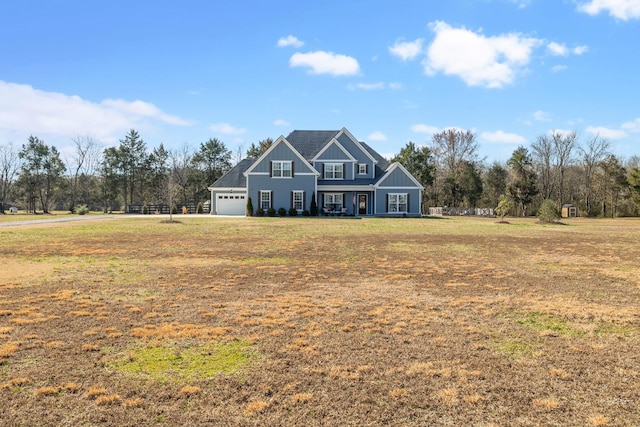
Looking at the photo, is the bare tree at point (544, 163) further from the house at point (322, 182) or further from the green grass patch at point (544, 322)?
the green grass patch at point (544, 322)

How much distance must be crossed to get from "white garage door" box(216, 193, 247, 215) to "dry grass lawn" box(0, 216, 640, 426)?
102 ft

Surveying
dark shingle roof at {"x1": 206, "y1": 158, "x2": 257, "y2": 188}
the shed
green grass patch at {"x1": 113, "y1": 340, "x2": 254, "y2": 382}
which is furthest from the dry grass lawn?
the shed

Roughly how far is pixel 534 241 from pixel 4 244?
22.0m

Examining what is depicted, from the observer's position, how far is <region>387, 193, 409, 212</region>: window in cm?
4144

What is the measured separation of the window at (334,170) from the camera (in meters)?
42.1

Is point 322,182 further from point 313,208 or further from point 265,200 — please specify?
point 265,200

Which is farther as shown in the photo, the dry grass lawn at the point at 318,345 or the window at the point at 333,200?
the window at the point at 333,200

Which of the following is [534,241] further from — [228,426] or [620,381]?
[228,426]

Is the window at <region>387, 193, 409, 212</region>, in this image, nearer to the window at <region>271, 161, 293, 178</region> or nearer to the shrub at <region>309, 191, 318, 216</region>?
the shrub at <region>309, 191, 318, 216</region>

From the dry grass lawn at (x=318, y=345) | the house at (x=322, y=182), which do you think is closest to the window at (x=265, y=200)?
the house at (x=322, y=182)

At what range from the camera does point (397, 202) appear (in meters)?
41.5

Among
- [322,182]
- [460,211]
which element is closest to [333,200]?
[322,182]

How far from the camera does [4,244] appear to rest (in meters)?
16.5

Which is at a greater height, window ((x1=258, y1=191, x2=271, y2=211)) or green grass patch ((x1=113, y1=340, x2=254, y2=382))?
window ((x1=258, y1=191, x2=271, y2=211))
